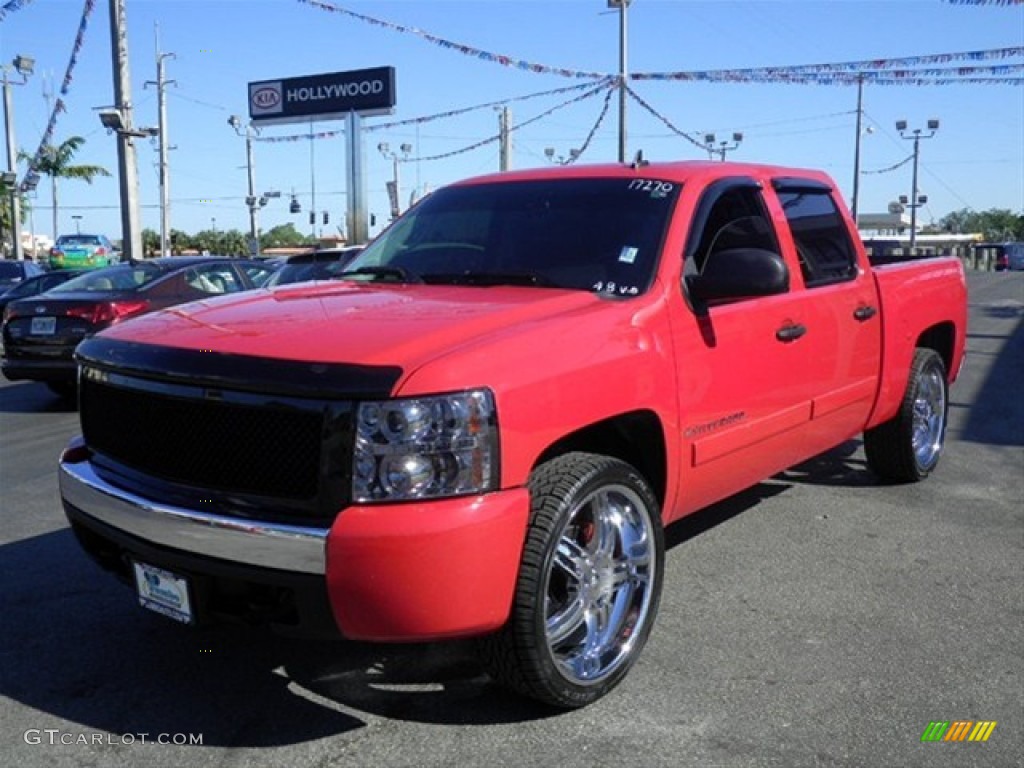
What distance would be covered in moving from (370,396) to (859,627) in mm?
2346

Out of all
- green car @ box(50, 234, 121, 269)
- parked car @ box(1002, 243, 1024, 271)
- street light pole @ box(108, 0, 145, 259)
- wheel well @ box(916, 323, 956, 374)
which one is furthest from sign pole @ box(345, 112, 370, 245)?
parked car @ box(1002, 243, 1024, 271)

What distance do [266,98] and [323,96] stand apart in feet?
8.93

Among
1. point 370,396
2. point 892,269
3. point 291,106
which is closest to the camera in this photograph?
point 370,396

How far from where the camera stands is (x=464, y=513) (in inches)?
107

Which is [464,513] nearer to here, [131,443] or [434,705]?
[434,705]

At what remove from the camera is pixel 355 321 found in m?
3.22

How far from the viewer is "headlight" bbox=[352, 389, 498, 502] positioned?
272 cm

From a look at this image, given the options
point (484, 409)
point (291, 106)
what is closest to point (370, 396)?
point (484, 409)

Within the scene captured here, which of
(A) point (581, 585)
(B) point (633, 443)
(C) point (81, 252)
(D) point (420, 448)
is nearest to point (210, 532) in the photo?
(D) point (420, 448)

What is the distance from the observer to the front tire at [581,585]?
2941mm

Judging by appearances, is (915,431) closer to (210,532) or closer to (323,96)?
(210,532)

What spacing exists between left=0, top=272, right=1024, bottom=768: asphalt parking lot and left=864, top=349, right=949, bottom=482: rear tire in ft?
2.38

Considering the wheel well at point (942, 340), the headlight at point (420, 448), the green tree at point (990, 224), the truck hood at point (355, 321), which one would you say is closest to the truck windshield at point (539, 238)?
the truck hood at point (355, 321)

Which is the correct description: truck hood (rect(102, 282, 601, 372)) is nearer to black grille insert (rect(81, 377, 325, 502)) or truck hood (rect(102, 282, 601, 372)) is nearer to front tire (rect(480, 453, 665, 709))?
black grille insert (rect(81, 377, 325, 502))
